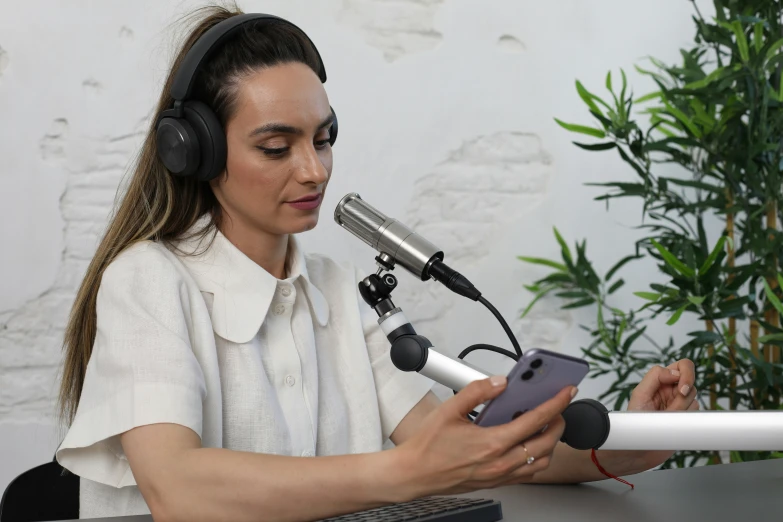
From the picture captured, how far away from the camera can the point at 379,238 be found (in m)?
1.05

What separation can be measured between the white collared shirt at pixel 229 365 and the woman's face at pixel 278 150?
107mm

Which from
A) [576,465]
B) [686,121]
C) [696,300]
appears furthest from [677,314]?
[576,465]

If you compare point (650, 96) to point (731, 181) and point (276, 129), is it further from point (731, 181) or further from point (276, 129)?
point (276, 129)

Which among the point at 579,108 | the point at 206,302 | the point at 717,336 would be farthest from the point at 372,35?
the point at 206,302

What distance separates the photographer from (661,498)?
3.31 ft

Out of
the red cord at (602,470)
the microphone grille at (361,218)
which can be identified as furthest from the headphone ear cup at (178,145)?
the red cord at (602,470)

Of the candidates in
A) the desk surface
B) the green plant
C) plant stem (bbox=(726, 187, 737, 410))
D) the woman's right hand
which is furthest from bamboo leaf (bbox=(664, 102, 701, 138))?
the woman's right hand

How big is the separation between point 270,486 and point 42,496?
53 cm

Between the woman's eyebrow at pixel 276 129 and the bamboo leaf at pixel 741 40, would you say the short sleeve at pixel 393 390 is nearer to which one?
the woman's eyebrow at pixel 276 129

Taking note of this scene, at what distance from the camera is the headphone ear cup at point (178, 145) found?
1209 millimetres

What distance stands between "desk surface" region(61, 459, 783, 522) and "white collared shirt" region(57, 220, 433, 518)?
156 mm

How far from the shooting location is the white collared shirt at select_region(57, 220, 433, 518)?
3.54ft

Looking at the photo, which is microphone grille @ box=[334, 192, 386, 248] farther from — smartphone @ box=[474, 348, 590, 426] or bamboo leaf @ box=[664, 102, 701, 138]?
bamboo leaf @ box=[664, 102, 701, 138]

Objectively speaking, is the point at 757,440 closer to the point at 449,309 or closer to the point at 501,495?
the point at 501,495
